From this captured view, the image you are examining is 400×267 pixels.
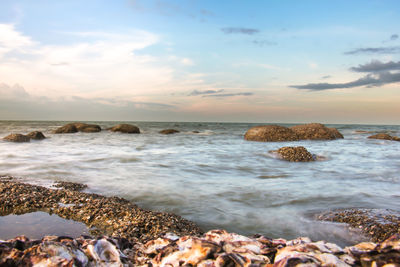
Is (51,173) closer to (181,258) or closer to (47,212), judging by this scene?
(47,212)

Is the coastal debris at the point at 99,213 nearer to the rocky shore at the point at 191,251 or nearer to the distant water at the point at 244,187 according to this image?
the rocky shore at the point at 191,251

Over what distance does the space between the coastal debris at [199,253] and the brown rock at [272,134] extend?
631 inches

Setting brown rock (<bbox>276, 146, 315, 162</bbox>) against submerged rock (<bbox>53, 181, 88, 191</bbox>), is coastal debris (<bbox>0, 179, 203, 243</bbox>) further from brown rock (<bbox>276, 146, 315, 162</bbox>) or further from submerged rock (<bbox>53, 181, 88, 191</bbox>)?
brown rock (<bbox>276, 146, 315, 162</bbox>)

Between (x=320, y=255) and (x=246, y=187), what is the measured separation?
12.8 feet

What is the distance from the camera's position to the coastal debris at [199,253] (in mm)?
1897

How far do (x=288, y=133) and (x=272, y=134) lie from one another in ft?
4.65

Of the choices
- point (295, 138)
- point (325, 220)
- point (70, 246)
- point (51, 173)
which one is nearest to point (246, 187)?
point (325, 220)

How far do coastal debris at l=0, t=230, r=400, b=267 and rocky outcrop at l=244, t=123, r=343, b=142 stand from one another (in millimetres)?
16049

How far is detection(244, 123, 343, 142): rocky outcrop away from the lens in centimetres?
1805

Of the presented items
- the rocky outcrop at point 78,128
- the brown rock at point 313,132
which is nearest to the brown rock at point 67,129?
the rocky outcrop at point 78,128

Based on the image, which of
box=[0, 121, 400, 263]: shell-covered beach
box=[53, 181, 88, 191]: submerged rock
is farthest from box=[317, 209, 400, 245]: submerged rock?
box=[53, 181, 88, 191]: submerged rock

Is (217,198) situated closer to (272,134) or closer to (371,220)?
(371,220)

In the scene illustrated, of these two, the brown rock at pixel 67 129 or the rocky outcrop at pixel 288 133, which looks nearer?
the rocky outcrop at pixel 288 133

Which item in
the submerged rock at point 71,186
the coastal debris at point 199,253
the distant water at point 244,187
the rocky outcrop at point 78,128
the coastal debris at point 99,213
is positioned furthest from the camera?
the rocky outcrop at point 78,128
